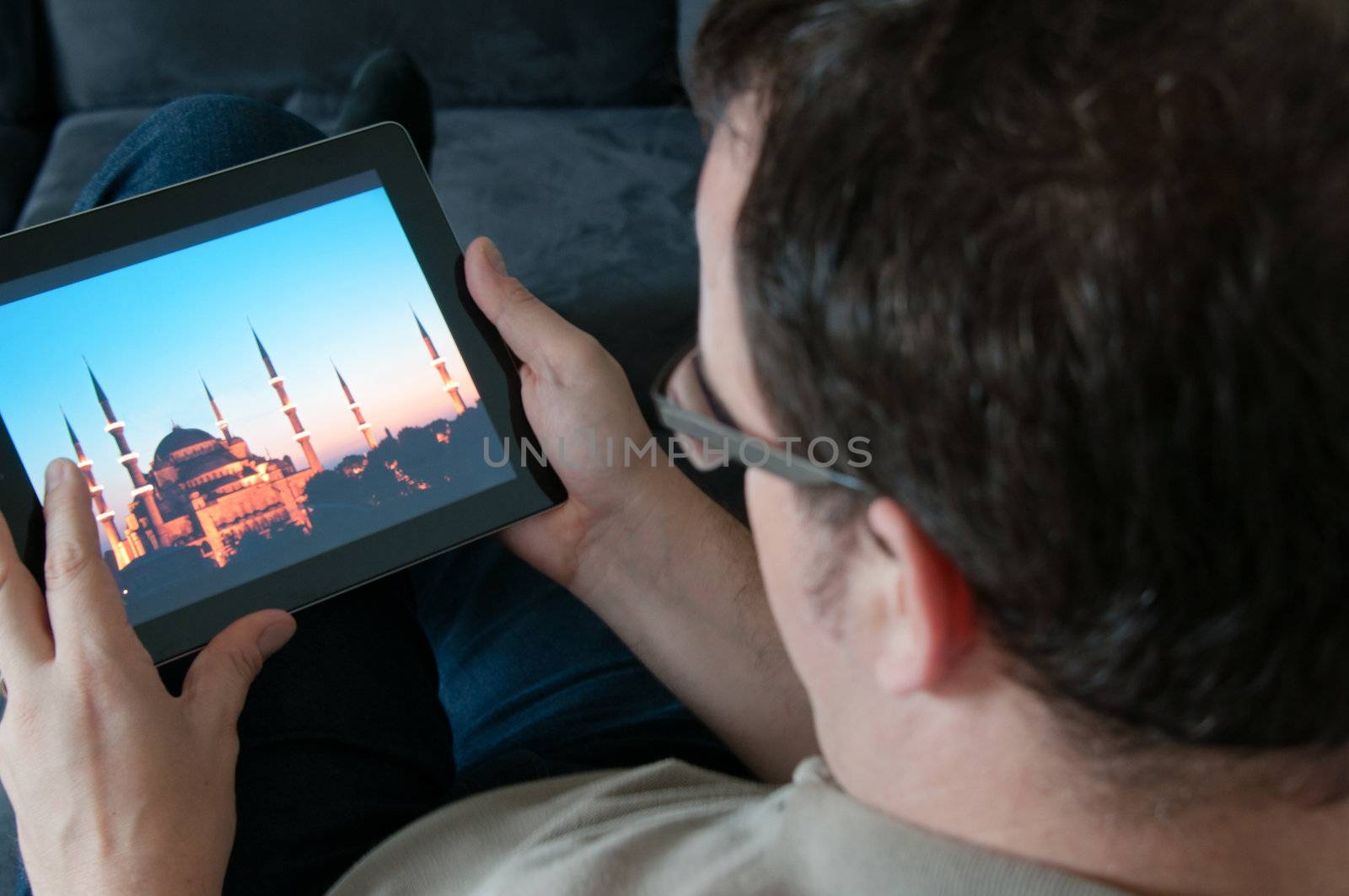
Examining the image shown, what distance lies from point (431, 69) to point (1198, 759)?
1.52m

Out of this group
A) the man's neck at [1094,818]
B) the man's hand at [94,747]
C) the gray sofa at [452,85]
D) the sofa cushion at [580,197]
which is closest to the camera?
the man's neck at [1094,818]

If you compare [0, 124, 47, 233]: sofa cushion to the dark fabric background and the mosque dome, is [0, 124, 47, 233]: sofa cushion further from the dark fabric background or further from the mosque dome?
the mosque dome

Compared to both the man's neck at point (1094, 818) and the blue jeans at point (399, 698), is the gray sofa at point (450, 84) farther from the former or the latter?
the man's neck at point (1094, 818)

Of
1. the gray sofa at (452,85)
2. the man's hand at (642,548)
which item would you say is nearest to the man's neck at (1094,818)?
the man's hand at (642,548)

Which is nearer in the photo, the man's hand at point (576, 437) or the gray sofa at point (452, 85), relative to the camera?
the man's hand at point (576, 437)

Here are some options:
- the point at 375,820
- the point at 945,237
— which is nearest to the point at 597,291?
the point at 375,820

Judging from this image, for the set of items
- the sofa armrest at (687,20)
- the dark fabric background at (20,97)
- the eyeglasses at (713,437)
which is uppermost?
the dark fabric background at (20,97)

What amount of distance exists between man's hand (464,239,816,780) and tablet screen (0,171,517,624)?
0.19 ft

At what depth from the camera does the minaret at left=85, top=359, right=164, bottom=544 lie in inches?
30.5

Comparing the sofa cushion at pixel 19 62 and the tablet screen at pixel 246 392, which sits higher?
the sofa cushion at pixel 19 62

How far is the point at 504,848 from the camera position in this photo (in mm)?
665

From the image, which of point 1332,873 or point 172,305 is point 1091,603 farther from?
point 172,305

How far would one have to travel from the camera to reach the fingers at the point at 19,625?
0.67m

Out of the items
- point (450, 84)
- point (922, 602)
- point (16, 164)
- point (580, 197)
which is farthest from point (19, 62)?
point (922, 602)
